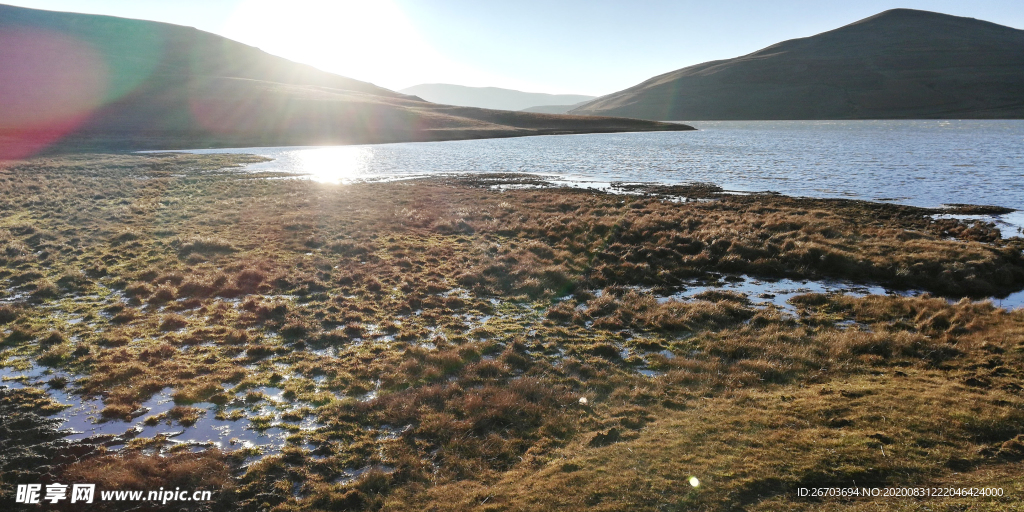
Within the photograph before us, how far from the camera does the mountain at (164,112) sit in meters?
112

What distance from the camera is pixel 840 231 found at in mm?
27578

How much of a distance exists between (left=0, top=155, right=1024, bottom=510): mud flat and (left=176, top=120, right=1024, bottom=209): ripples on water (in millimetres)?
18429

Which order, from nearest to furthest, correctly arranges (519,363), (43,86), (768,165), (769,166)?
1. (519,363)
2. (769,166)
3. (768,165)
4. (43,86)

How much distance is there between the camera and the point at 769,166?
65.4 metres

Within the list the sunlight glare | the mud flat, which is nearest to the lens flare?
the sunlight glare

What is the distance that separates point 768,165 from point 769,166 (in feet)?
4.13

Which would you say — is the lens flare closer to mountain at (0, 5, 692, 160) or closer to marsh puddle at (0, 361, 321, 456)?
mountain at (0, 5, 692, 160)

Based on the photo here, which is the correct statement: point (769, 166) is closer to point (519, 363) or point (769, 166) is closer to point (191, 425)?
point (519, 363)

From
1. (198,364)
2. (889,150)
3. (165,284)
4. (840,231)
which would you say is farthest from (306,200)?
(889,150)

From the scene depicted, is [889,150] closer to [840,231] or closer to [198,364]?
[840,231]

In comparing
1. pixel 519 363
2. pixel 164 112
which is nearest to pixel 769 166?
pixel 519 363

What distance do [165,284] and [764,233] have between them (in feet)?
96.0

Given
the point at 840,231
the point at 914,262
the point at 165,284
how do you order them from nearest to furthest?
1. the point at 165,284
2. the point at 914,262
3. the point at 840,231

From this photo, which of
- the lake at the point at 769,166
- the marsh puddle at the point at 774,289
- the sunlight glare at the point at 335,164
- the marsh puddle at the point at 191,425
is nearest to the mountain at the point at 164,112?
the lake at the point at 769,166
